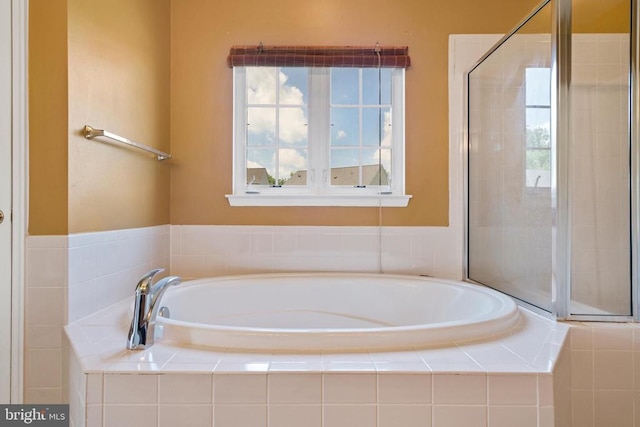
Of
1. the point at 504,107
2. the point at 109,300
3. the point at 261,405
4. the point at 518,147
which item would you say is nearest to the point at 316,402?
the point at 261,405

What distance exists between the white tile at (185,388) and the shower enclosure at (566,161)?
4.22 feet

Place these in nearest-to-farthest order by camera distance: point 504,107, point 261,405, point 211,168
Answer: point 261,405 < point 504,107 < point 211,168

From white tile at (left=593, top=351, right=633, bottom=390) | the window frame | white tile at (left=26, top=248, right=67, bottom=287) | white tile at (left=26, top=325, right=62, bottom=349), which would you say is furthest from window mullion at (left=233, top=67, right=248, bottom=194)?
white tile at (left=593, top=351, right=633, bottom=390)

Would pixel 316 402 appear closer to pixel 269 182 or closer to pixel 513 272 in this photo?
pixel 513 272

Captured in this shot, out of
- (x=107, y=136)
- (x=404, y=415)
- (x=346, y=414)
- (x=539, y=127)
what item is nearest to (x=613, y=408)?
(x=404, y=415)

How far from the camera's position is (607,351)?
121 cm

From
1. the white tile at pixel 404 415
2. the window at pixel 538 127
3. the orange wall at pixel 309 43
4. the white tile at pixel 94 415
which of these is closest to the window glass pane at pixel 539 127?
the window at pixel 538 127

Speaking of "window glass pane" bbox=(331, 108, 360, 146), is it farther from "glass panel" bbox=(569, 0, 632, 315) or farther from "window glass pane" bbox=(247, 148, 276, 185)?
"glass panel" bbox=(569, 0, 632, 315)

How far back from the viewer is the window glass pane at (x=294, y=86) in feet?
7.43

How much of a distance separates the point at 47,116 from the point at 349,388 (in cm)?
143

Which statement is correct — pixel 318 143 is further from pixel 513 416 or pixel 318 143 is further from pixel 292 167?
pixel 513 416

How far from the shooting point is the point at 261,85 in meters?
2.26

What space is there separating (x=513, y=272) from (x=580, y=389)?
2.10 ft

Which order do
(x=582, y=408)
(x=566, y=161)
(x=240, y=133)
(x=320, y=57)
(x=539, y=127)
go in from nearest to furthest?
(x=582, y=408) < (x=566, y=161) < (x=539, y=127) < (x=320, y=57) < (x=240, y=133)
